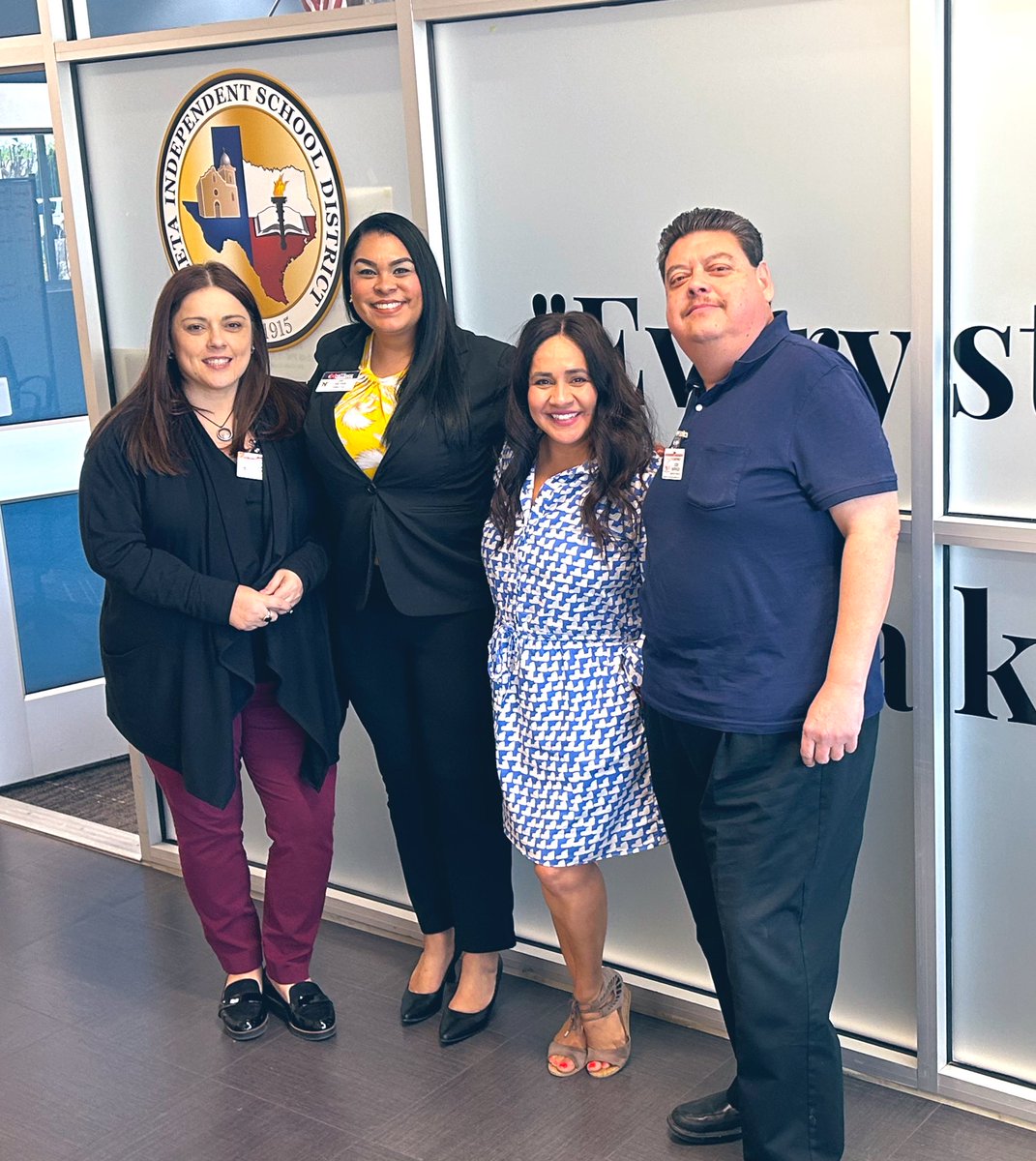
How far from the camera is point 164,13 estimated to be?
363cm

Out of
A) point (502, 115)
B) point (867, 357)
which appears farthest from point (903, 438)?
Result: point (502, 115)

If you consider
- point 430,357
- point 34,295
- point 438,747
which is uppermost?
point 34,295

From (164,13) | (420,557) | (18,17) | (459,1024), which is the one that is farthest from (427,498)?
(18,17)

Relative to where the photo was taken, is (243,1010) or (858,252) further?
(243,1010)

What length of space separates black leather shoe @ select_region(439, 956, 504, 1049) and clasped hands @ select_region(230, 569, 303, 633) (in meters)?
0.93

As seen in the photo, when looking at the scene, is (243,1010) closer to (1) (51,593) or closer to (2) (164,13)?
(1) (51,593)

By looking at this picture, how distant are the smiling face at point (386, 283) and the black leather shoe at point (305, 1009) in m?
1.44

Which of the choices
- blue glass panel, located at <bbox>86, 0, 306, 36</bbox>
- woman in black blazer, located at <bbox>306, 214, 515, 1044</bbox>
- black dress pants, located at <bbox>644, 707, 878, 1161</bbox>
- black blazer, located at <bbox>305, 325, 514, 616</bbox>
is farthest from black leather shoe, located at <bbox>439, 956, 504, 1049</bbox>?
blue glass panel, located at <bbox>86, 0, 306, 36</bbox>

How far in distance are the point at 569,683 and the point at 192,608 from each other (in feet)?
2.50

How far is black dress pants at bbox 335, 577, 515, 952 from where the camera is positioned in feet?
9.54

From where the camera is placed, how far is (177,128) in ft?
11.6

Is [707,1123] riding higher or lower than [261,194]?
lower

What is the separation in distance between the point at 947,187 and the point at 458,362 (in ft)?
3.06

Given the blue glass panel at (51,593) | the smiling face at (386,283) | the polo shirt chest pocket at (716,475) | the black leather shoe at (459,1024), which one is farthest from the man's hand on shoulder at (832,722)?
the blue glass panel at (51,593)
